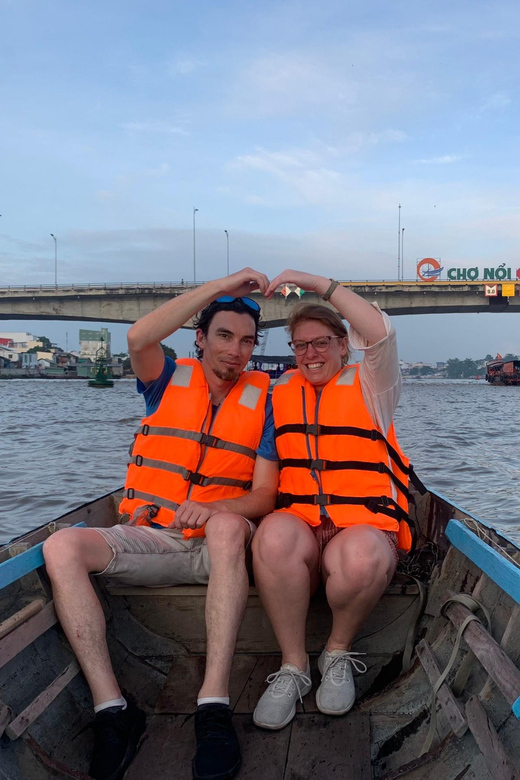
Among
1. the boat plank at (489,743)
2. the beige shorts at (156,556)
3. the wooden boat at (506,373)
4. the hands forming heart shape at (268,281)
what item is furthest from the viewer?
the wooden boat at (506,373)

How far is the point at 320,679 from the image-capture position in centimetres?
281

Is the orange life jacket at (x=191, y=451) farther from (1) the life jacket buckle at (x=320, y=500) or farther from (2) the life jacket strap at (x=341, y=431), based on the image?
(1) the life jacket buckle at (x=320, y=500)

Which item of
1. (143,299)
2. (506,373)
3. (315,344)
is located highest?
(143,299)

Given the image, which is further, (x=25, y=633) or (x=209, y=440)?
(x=209, y=440)

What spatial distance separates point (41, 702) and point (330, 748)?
1046 mm

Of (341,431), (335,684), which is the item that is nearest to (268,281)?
(341,431)

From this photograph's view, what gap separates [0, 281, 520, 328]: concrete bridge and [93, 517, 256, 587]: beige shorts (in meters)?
36.1

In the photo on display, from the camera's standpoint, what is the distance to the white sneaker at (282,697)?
7.97ft

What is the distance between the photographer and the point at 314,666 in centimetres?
294

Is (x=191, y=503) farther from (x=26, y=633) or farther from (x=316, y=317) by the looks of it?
(x=316, y=317)

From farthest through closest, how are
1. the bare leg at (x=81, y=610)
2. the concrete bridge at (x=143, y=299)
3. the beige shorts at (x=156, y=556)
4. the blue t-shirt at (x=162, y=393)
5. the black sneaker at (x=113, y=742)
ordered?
1. the concrete bridge at (x=143, y=299)
2. the blue t-shirt at (x=162, y=393)
3. the beige shorts at (x=156, y=556)
4. the bare leg at (x=81, y=610)
5. the black sneaker at (x=113, y=742)

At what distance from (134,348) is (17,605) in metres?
1.22

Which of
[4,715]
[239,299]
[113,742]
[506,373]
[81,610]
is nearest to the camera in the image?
[4,715]

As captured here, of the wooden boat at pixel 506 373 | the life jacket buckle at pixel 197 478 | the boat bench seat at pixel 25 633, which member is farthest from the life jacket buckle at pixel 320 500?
the wooden boat at pixel 506 373
